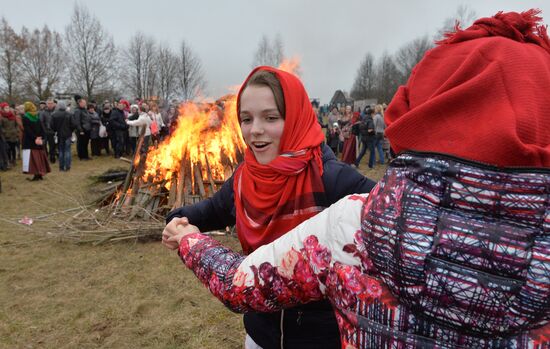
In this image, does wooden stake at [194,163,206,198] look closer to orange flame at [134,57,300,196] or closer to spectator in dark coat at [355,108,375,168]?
orange flame at [134,57,300,196]

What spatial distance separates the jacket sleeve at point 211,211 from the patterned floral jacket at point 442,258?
116 cm

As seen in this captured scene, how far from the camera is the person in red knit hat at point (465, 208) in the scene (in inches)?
28.1

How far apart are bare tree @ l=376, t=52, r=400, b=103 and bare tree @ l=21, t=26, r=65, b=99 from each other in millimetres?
38535

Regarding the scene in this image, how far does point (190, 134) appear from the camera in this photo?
811 cm

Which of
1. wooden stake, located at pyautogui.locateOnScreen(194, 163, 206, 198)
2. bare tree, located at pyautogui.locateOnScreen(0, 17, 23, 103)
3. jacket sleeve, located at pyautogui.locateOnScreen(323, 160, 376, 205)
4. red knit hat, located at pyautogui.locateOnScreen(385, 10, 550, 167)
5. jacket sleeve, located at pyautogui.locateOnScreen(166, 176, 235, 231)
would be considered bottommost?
wooden stake, located at pyautogui.locateOnScreen(194, 163, 206, 198)

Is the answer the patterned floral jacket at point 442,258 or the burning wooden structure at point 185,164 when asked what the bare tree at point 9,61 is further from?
the patterned floral jacket at point 442,258

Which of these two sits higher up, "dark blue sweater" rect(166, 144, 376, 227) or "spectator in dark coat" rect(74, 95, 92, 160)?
"spectator in dark coat" rect(74, 95, 92, 160)

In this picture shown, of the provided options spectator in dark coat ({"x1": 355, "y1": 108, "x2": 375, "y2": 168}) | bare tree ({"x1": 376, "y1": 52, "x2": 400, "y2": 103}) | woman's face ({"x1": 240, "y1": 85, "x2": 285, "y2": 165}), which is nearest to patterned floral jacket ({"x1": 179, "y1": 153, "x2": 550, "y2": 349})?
woman's face ({"x1": 240, "y1": 85, "x2": 285, "y2": 165})

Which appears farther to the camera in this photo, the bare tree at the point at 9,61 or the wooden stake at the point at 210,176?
the bare tree at the point at 9,61

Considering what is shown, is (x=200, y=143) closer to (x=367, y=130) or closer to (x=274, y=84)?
(x=274, y=84)

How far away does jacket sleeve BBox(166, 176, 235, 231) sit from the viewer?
2080 millimetres

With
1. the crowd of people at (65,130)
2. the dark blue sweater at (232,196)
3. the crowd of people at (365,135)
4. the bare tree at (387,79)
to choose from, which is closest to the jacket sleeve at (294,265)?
the dark blue sweater at (232,196)

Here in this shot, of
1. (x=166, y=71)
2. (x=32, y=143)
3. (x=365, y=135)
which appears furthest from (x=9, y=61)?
(x=365, y=135)

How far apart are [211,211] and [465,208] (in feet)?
5.15
